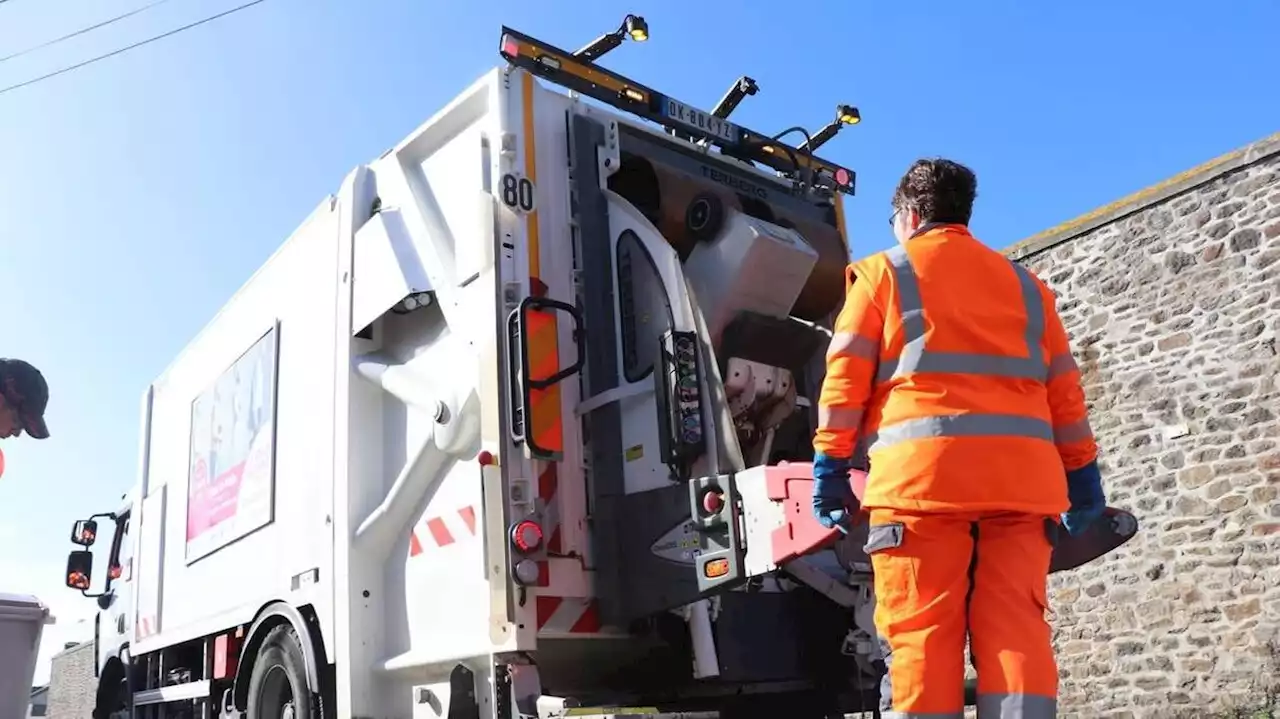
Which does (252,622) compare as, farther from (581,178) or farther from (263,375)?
(581,178)

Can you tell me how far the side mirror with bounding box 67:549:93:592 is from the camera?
8156 millimetres

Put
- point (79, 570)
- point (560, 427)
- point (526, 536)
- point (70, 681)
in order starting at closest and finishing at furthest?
point (526, 536)
point (560, 427)
point (79, 570)
point (70, 681)

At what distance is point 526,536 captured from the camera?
11.6ft

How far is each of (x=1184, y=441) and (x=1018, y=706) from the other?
605 cm

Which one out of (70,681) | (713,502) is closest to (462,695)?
(713,502)

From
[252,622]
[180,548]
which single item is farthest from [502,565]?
[180,548]

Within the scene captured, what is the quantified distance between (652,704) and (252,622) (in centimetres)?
218

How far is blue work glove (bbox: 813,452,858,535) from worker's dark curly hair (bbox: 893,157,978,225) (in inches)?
24.7

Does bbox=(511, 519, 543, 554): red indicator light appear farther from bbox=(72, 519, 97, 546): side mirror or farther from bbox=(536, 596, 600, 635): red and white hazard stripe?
bbox=(72, 519, 97, 546): side mirror

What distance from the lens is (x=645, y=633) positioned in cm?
373

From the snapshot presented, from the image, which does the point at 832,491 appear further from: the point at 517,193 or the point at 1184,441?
the point at 1184,441

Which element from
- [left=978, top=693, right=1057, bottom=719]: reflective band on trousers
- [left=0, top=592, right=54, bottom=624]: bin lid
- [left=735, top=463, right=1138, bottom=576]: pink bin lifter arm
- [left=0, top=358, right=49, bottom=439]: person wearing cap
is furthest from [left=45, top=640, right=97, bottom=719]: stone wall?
[left=978, top=693, right=1057, bottom=719]: reflective band on trousers

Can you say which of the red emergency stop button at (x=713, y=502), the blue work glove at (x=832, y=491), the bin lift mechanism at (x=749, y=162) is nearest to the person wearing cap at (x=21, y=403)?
the bin lift mechanism at (x=749, y=162)

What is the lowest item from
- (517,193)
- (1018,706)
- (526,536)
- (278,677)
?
(1018,706)
